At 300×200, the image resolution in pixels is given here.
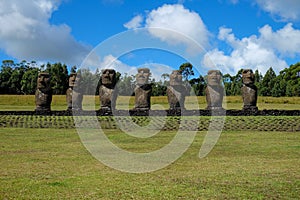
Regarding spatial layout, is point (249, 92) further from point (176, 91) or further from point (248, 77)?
point (176, 91)

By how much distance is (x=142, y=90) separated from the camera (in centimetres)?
2173

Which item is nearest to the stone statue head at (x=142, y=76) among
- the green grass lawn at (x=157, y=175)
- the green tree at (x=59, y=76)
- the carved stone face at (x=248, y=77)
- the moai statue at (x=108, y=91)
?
the moai statue at (x=108, y=91)

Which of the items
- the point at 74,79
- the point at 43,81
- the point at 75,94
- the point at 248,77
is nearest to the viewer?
the point at 248,77

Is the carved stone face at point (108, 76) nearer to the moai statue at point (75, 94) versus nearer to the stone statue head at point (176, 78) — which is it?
the moai statue at point (75, 94)

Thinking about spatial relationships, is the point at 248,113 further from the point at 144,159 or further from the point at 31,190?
the point at 31,190

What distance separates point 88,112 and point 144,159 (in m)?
13.7

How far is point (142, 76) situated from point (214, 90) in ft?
14.1

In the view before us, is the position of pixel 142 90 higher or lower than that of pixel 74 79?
lower

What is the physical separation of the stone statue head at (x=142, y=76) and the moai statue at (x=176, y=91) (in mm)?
1499

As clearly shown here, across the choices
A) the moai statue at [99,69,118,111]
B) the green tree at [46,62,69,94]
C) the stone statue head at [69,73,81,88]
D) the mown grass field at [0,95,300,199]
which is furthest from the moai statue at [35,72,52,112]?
the green tree at [46,62,69,94]

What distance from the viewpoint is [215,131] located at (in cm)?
1551

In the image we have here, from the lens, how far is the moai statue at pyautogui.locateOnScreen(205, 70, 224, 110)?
22.4 meters

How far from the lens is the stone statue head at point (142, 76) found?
21922mm

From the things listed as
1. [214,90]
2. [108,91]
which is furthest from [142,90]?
[214,90]
